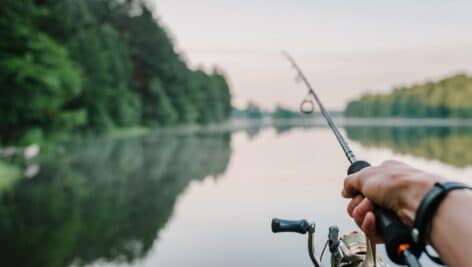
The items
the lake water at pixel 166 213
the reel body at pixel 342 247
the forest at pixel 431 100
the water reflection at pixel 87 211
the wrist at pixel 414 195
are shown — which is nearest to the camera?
the wrist at pixel 414 195

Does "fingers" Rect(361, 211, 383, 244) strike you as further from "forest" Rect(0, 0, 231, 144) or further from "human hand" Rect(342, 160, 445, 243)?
"forest" Rect(0, 0, 231, 144)

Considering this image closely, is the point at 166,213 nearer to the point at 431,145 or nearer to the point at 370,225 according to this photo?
the point at 370,225

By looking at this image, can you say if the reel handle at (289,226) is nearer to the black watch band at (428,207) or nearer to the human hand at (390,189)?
the human hand at (390,189)

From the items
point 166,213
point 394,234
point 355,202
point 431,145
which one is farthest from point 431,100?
point 394,234

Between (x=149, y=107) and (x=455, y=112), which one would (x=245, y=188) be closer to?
(x=149, y=107)

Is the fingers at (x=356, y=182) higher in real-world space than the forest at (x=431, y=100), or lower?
higher

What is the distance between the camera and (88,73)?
4403 centimetres

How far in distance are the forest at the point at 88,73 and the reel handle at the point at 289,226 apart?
1978 cm

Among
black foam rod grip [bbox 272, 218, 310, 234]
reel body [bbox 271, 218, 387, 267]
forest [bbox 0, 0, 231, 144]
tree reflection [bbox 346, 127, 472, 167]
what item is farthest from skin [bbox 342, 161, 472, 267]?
forest [bbox 0, 0, 231, 144]

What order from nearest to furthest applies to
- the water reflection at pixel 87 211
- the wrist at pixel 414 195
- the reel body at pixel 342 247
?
1. the wrist at pixel 414 195
2. the reel body at pixel 342 247
3. the water reflection at pixel 87 211

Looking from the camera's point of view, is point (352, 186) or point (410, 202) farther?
point (352, 186)

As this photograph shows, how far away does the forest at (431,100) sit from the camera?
153 m

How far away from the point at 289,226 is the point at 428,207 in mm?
1377

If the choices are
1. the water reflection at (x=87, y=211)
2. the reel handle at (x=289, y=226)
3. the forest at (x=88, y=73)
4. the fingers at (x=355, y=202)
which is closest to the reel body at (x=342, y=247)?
the reel handle at (x=289, y=226)
